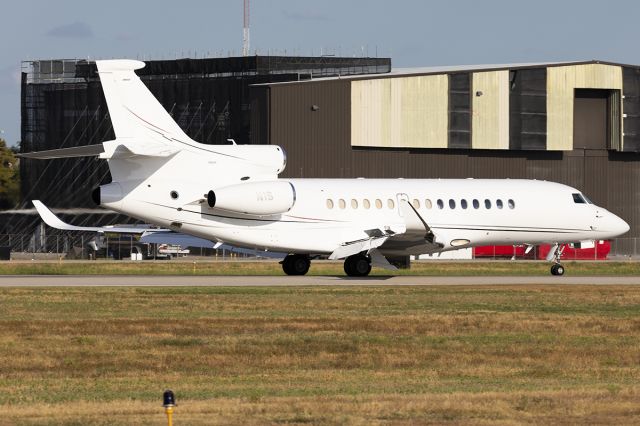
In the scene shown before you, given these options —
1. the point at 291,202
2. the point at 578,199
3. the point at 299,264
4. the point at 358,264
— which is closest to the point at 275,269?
the point at 299,264

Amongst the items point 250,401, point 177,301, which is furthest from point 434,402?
point 177,301

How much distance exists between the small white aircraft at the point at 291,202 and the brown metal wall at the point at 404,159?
25358 millimetres

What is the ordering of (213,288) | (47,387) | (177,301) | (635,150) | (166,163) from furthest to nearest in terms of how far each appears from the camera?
(635,150) → (166,163) → (213,288) → (177,301) → (47,387)

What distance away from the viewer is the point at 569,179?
79.2 metres

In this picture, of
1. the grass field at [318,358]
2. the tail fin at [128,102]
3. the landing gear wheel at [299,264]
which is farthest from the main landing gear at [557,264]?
the tail fin at [128,102]

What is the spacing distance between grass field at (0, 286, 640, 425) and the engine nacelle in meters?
7.35

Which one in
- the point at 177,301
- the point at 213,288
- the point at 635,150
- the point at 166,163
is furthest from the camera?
the point at 635,150

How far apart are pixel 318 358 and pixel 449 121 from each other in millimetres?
53958

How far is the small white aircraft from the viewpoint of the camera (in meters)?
41.1

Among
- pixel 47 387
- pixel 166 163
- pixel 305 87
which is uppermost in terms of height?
pixel 305 87

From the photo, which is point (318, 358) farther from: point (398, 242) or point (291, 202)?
point (398, 242)

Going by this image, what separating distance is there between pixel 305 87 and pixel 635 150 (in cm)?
2165

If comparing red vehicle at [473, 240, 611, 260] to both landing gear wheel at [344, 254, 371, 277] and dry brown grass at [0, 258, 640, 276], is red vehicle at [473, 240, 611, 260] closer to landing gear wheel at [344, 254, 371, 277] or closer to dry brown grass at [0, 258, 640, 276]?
dry brown grass at [0, 258, 640, 276]

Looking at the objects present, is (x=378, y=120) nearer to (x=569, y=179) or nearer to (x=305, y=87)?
(x=305, y=87)
